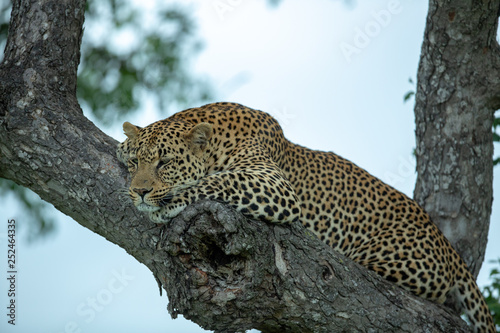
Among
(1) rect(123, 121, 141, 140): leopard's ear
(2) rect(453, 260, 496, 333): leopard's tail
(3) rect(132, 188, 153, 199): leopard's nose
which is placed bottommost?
(2) rect(453, 260, 496, 333): leopard's tail

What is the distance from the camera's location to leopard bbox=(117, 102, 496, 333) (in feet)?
19.4

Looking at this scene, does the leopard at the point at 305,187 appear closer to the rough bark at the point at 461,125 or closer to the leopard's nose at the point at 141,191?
the leopard's nose at the point at 141,191

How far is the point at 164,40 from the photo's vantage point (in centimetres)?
1142

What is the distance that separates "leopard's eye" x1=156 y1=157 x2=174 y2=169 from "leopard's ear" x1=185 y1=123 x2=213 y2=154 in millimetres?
351

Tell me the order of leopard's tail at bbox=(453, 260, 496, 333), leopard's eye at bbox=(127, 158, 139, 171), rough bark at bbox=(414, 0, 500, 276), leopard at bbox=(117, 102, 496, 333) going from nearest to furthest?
leopard at bbox=(117, 102, 496, 333), leopard's eye at bbox=(127, 158, 139, 171), leopard's tail at bbox=(453, 260, 496, 333), rough bark at bbox=(414, 0, 500, 276)

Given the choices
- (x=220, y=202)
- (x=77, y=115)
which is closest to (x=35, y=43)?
(x=77, y=115)

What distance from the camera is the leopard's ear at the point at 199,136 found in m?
6.40

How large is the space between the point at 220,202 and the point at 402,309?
219cm

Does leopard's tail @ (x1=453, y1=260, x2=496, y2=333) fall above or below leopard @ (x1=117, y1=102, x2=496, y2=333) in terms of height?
below

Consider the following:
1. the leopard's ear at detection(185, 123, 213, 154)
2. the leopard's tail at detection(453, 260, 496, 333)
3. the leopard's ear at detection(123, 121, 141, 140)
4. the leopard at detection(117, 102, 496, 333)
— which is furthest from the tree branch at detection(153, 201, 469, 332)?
the leopard's ear at detection(123, 121, 141, 140)

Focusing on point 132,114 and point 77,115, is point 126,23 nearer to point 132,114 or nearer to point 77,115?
point 132,114

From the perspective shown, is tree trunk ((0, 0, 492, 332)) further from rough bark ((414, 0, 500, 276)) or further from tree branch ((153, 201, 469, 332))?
rough bark ((414, 0, 500, 276))

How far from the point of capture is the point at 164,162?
20.4 feet

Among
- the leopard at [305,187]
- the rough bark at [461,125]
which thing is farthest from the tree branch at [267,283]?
the rough bark at [461,125]
